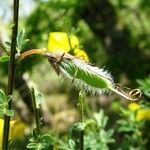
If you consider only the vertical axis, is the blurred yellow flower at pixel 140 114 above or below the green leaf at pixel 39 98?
above

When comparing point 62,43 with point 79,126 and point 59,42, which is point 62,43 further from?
point 79,126

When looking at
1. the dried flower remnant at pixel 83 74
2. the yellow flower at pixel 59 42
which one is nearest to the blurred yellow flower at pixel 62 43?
the yellow flower at pixel 59 42

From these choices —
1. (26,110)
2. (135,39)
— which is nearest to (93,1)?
(135,39)

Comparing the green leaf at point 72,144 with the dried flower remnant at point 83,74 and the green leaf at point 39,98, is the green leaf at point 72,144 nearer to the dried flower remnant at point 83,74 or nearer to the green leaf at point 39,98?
the green leaf at point 39,98

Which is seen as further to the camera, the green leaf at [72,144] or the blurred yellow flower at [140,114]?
the blurred yellow flower at [140,114]

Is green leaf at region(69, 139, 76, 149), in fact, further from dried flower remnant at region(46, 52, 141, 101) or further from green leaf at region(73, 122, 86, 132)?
dried flower remnant at region(46, 52, 141, 101)

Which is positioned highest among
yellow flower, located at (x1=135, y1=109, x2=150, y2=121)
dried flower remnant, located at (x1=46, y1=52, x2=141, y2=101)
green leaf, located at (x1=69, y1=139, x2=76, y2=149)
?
yellow flower, located at (x1=135, y1=109, x2=150, y2=121)

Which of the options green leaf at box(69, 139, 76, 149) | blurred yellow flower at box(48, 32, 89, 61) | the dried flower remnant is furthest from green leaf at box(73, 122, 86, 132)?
blurred yellow flower at box(48, 32, 89, 61)

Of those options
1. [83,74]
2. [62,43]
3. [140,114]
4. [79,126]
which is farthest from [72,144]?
[140,114]
